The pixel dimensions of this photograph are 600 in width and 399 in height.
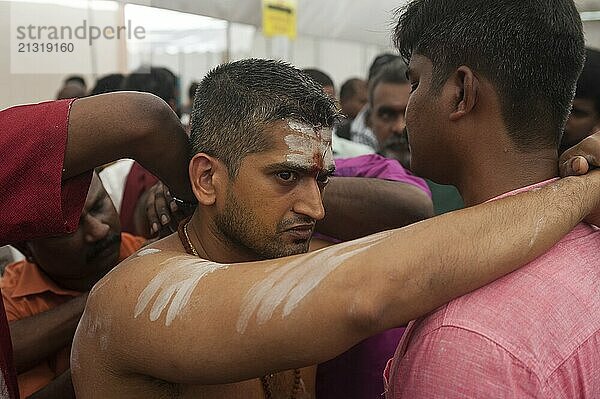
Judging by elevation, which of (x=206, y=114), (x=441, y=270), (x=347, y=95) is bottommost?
(x=347, y=95)

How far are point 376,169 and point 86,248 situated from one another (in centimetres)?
93

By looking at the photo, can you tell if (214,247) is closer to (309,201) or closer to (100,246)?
(309,201)

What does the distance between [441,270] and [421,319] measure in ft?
0.43

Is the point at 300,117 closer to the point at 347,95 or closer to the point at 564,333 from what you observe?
the point at 564,333

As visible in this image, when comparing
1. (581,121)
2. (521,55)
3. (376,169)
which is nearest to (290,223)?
(521,55)

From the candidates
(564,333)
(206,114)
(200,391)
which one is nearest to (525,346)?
(564,333)

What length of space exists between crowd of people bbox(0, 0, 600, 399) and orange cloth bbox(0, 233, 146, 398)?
10 centimetres

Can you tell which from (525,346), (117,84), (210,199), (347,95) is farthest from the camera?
(347,95)

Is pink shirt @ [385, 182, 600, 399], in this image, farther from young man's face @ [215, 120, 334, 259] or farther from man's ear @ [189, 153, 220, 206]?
man's ear @ [189, 153, 220, 206]

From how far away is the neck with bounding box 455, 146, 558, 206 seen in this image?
125 centimetres

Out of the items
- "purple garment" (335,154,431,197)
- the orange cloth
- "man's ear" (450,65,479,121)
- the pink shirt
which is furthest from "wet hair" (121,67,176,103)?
the pink shirt

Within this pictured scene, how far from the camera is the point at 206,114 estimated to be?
154cm

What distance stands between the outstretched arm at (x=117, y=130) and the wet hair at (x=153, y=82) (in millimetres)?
1678

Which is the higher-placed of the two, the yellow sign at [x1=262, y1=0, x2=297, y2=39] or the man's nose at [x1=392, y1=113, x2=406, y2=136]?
the yellow sign at [x1=262, y1=0, x2=297, y2=39]
